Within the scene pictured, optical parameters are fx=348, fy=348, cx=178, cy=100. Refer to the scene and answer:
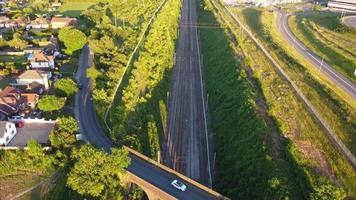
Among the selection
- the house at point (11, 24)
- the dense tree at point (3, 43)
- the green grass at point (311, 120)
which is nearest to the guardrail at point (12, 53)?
the dense tree at point (3, 43)

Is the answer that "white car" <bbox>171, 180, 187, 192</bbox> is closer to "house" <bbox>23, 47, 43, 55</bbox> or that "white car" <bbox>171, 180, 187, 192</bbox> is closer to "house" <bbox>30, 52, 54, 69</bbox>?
"house" <bbox>30, 52, 54, 69</bbox>

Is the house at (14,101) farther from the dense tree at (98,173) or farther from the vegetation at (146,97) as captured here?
the dense tree at (98,173)

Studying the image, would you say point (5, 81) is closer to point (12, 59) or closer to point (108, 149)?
point (12, 59)

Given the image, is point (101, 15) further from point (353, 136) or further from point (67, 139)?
point (353, 136)

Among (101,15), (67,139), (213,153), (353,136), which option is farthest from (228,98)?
(101,15)

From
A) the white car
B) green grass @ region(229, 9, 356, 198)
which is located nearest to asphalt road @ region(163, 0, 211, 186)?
the white car
